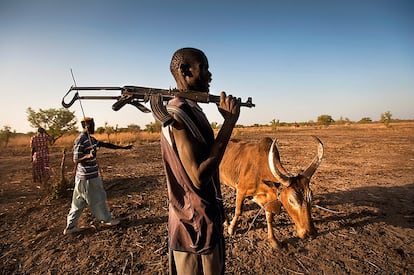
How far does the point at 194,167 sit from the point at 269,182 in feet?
8.97

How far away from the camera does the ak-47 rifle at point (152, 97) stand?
1282mm

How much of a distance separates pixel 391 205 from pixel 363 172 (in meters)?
3.91

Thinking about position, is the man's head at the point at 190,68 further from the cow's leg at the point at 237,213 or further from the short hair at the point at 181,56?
the cow's leg at the point at 237,213

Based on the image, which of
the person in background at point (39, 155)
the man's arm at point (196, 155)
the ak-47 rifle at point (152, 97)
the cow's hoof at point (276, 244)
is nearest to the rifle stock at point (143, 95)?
the ak-47 rifle at point (152, 97)

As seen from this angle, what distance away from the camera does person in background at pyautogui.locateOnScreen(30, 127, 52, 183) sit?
8180mm

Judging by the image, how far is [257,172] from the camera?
4598 millimetres

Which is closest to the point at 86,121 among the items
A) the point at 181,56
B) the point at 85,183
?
the point at 85,183

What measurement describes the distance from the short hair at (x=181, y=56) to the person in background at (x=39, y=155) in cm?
890

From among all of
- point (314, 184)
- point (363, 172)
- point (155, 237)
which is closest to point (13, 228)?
point (155, 237)

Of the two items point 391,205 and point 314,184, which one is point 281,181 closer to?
point 391,205

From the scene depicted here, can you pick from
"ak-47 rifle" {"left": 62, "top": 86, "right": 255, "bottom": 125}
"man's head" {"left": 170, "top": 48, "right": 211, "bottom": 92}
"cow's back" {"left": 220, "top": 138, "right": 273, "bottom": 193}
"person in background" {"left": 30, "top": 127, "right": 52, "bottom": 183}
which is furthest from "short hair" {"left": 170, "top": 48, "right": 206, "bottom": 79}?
"person in background" {"left": 30, "top": 127, "right": 52, "bottom": 183}

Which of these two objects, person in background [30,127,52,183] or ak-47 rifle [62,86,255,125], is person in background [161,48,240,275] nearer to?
ak-47 rifle [62,86,255,125]

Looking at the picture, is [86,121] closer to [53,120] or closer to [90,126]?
[90,126]

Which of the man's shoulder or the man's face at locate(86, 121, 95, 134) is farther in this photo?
the man's face at locate(86, 121, 95, 134)
